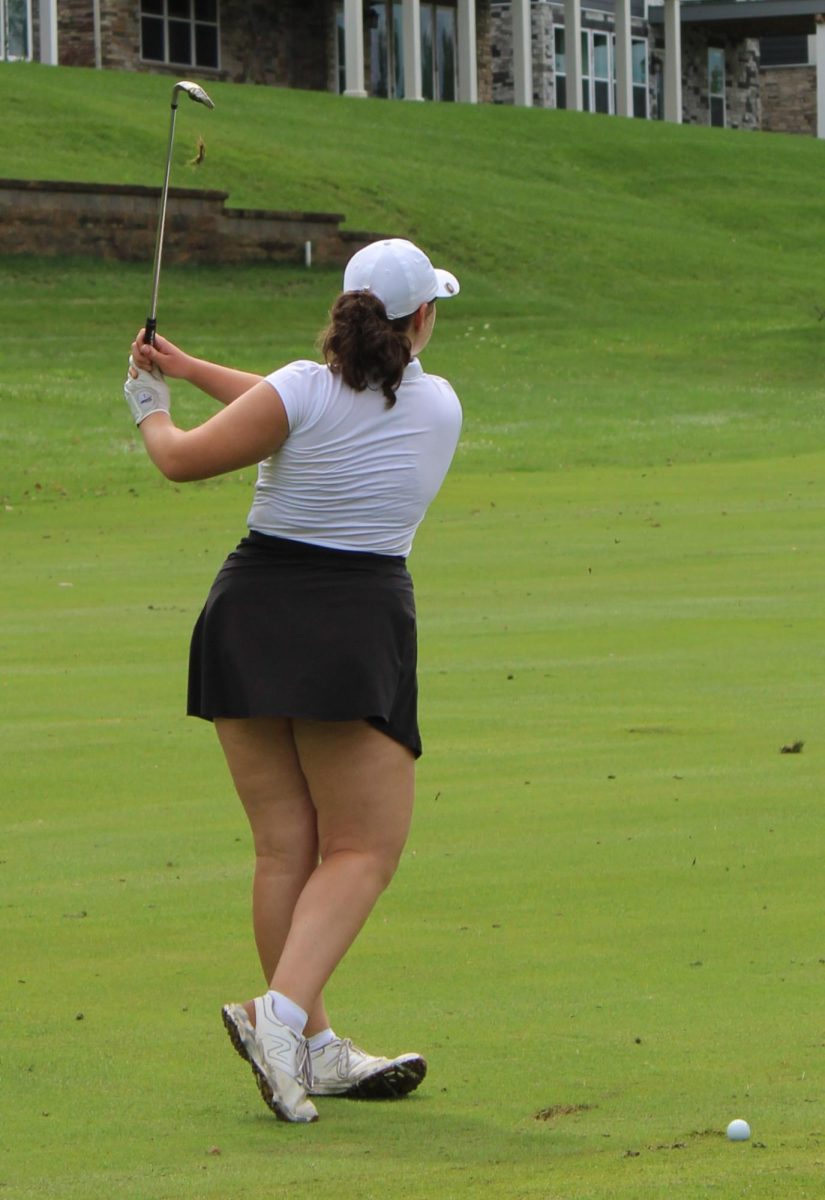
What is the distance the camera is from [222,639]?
5.25 metres

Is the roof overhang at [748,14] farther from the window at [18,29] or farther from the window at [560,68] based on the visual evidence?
the window at [18,29]

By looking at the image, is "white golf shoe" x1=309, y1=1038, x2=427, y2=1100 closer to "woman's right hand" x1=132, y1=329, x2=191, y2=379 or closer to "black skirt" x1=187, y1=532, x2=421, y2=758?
"black skirt" x1=187, y1=532, x2=421, y2=758

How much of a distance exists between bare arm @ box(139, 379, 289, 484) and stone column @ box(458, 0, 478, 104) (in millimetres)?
62484

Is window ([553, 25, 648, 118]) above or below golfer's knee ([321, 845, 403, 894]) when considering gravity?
above

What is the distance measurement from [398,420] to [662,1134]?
5.70 feet

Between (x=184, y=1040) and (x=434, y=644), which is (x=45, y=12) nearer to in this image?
(x=434, y=644)

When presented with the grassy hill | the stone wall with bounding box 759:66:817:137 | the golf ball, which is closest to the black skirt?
the golf ball

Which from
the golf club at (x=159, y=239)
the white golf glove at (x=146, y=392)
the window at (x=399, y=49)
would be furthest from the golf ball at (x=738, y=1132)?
the window at (x=399, y=49)

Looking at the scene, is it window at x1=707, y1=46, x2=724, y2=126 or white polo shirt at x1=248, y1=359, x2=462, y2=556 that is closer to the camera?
white polo shirt at x1=248, y1=359, x2=462, y2=556

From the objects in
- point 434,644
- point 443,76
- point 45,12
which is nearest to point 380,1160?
point 434,644

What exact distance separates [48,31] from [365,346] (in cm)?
5524

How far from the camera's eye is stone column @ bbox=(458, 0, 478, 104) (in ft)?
217

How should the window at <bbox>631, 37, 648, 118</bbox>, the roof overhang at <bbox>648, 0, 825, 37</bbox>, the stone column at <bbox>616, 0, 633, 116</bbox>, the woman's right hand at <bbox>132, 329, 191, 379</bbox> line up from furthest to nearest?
the window at <bbox>631, 37, 648, 118</bbox>
the roof overhang at <bbox>648, 0, 825, 37</bbox>
the stone column at <bbox>616, 0, 633, 116</bbox>
the woman's right hand at <bbox>132, 329, 191, 379</bbox>

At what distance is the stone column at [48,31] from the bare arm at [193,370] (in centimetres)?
5438
